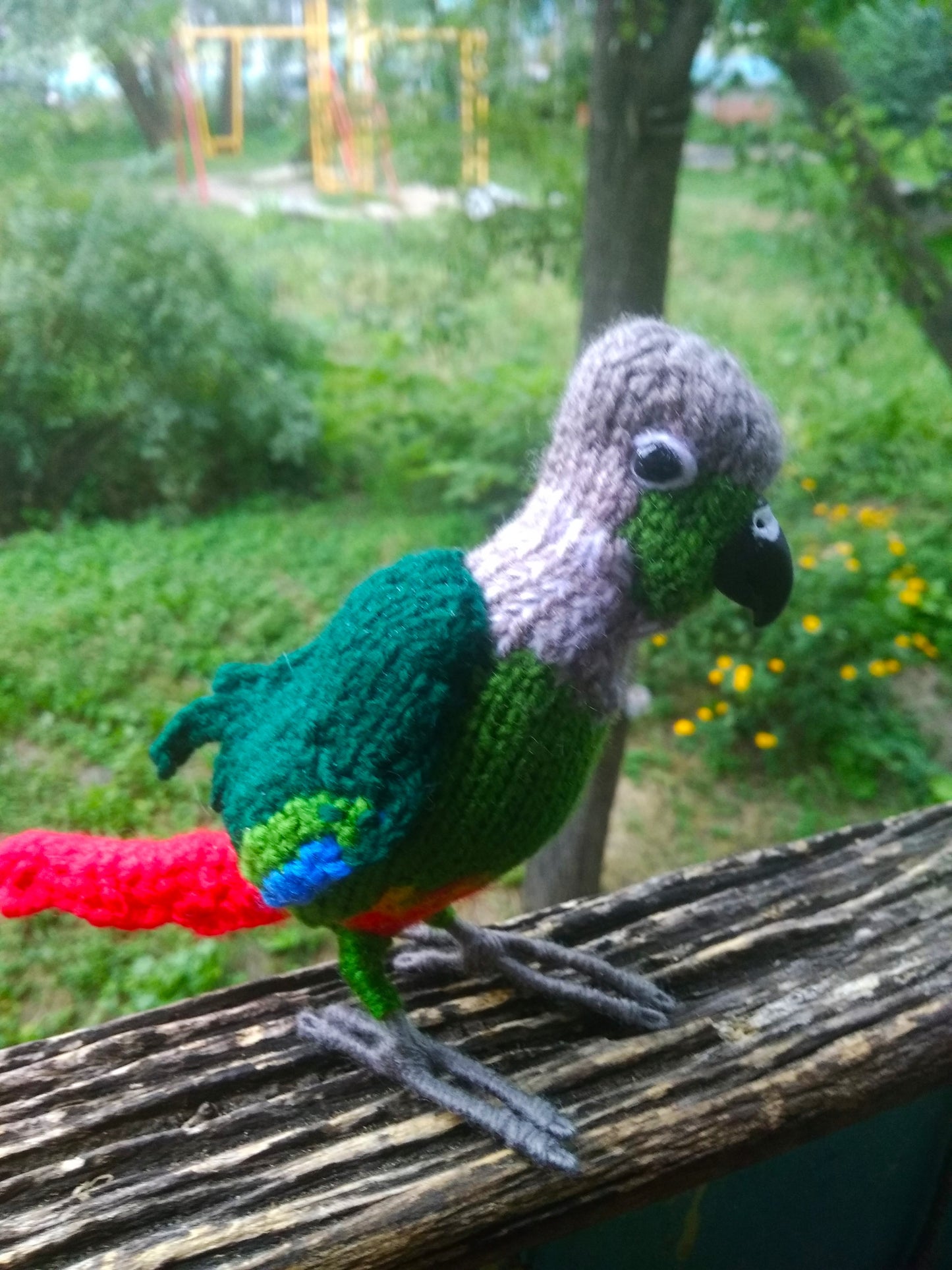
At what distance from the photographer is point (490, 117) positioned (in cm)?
147

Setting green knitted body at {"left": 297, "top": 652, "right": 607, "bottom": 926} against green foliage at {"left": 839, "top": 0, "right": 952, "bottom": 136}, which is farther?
green foliage at {"left": 839, "top": 0, "right": 952, "bottom": 136}

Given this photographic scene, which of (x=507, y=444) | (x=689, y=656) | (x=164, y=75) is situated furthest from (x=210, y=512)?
(x=689, y=656)

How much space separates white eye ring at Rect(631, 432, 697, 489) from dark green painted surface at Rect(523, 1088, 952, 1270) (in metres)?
0.63

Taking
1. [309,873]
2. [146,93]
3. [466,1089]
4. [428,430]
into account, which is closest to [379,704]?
[309,873]

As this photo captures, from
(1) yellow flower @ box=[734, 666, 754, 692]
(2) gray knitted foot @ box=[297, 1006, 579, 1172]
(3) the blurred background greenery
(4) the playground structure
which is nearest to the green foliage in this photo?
(3) the blurred background greenery

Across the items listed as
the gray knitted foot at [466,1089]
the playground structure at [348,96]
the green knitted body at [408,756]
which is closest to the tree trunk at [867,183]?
the playground structure at [348,96]

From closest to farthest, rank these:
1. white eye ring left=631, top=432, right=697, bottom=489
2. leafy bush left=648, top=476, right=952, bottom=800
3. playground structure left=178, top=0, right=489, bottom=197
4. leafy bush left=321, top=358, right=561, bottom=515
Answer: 1. white eye ring left=631, top=432, right=697, bottom=489
2. playground structure left=178, top=0, right=489, bottom=197
3. leafy bush left=321, top=358, right=561, bottom=515
4. leafy bush left=648, top=476, right=952, bottom=800

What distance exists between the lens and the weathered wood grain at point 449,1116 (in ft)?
2.07

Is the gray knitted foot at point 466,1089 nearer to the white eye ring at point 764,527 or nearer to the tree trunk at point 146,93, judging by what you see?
the white eye ring at point 764,527

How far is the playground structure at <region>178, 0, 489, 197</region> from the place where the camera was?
1360mm

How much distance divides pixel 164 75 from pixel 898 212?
1.07 metres

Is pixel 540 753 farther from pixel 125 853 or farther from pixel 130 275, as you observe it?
pixel 130 275

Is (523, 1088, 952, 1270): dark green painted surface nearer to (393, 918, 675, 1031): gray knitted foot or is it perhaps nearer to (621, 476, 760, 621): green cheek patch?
(393, 918, 675, 1031): gray knitted foot

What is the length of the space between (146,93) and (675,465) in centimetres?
116
